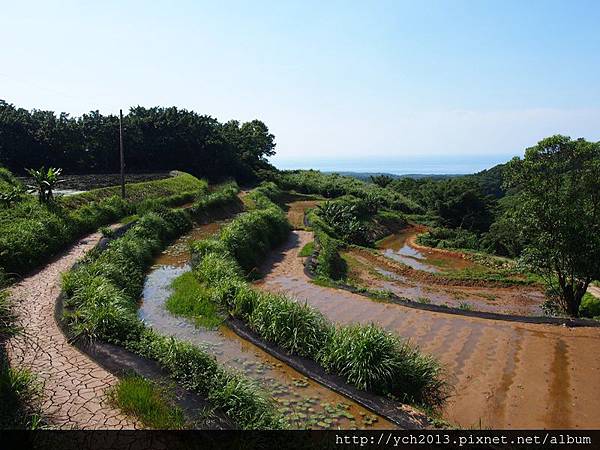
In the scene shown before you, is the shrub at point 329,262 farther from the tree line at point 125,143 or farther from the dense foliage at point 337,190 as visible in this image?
the dense foliage at point 337,190

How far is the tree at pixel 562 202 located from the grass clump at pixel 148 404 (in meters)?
11.5

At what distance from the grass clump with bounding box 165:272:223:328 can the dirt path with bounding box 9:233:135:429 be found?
255 centimetres

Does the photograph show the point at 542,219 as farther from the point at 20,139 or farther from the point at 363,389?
the point at 20,139

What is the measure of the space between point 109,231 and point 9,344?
867 cm

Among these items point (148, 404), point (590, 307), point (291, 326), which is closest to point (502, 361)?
point (291, 326)

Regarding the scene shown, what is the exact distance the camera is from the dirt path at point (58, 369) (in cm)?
539

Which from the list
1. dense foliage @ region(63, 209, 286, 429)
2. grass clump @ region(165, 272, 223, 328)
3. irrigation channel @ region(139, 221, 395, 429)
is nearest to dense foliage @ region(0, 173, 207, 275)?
dense foliage @ region(63, 209, 286, 429)

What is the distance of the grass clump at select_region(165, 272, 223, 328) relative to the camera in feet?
32.5

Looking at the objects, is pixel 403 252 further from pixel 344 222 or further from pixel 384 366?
pixel 384 366

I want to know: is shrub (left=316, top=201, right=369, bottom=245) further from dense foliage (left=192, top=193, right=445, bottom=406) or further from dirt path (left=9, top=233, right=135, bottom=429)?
dirt path (left=9, top=233, right=135, bottom=429)

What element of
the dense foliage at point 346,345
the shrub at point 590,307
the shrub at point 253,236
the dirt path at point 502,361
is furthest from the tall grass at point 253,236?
the shrub at point 590,307

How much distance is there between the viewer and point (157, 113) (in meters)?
38.2

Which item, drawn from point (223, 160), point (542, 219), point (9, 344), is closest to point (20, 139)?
point (223, 160)

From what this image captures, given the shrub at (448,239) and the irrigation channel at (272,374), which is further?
the shrub at (448,239)
